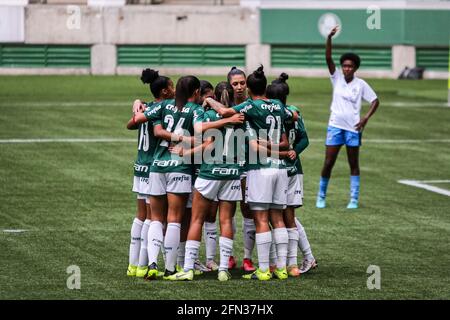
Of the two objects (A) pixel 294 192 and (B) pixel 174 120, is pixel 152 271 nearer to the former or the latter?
(B) pixel 174 120

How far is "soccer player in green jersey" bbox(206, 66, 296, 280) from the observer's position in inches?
499

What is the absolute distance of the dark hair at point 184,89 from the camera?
12648 millimetres

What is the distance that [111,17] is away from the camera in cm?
4781

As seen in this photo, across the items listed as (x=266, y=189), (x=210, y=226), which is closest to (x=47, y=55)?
(x=210, y=226)

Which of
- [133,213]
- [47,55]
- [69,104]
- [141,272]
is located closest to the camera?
[141,272]

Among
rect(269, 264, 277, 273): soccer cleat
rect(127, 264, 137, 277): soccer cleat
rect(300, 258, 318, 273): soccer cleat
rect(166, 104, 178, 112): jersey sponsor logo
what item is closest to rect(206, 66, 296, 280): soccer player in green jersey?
rect(269, 264, 277, 273): soccer cleat

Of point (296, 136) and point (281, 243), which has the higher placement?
point (296, 136)

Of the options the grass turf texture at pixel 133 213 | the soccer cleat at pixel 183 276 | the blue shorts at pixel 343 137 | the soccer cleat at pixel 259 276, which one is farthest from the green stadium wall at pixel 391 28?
the soccer cleat at pixel 183 276

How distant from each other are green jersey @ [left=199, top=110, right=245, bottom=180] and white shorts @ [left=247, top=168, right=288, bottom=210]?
197 millimetres

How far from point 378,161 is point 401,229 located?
7368mm

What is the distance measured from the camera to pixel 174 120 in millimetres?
12734

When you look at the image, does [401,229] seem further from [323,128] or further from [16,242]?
[323,128]

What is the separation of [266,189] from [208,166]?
2.22ft

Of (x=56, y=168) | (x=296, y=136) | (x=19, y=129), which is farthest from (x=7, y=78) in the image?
(x=296, y=136)
